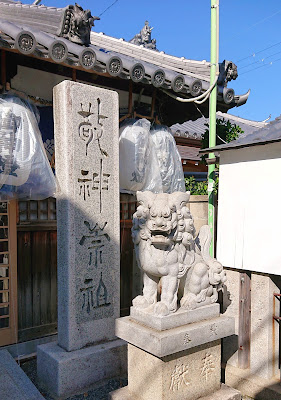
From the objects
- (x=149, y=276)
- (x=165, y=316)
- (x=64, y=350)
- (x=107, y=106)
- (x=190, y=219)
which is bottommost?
(x=64, y=350)

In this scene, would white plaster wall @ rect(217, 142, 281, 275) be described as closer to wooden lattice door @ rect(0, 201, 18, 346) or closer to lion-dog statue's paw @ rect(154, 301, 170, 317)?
lion-dog statue's paw @ rect(154, 301, 170, 317)

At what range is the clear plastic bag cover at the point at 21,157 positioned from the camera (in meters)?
4.39

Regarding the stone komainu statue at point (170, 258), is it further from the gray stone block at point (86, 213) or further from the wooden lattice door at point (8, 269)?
the wooden lattice door at point (8, 269)

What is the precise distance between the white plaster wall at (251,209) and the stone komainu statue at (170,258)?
60 centimetres

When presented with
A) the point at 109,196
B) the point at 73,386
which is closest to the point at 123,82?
the point at 109,196

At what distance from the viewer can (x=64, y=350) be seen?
4.43 meters

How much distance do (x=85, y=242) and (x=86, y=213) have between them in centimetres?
38

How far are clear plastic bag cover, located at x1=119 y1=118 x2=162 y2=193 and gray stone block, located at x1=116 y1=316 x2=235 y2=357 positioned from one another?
8.31 ft

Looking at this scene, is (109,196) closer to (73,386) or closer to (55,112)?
(55,112)

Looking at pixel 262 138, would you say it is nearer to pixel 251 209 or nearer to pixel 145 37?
pixel 251 209

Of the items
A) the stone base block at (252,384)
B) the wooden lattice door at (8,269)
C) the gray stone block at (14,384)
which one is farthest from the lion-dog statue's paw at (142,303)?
the wooden lattice door at (8,269)

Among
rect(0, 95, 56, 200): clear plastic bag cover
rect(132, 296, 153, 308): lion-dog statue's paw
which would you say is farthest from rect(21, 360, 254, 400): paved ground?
rect(0, 95, 56, 200): clear plastic bag cover

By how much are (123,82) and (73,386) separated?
15.9ft

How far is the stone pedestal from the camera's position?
350cm
